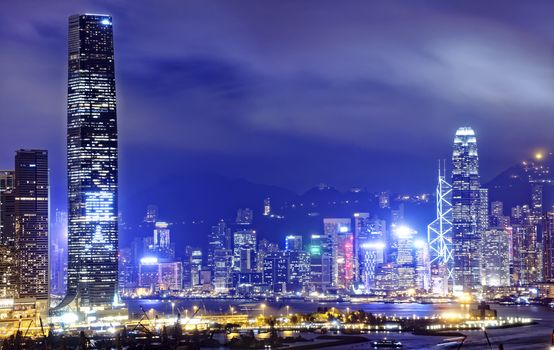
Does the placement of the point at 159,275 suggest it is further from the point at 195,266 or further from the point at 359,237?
the point at 359,237

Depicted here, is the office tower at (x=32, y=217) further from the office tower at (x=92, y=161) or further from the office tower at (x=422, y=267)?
the office tower at (x=422, y=267)

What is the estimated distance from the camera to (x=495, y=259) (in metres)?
113

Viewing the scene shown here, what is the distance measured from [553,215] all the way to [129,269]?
47905mm

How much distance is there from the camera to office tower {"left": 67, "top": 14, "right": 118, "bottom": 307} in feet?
238

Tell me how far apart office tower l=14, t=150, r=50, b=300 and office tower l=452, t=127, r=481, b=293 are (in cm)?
4413

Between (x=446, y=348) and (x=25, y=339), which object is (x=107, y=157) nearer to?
(x=25, y=339)

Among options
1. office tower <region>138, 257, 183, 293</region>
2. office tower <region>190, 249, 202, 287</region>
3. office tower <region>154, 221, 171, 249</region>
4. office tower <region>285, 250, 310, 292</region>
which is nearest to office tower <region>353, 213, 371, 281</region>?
office tower <region>285, 250, 310, 292</region>

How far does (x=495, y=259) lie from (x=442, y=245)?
5.75 meters

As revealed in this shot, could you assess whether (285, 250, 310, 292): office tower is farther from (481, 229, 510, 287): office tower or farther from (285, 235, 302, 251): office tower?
(481, 229, 510, 287): office tower

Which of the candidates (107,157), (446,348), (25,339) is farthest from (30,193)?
(446,348)

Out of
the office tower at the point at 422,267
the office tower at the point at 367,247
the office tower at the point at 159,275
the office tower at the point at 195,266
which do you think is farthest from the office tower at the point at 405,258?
the office tower at the point at 159,275

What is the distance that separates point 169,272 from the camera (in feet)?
418

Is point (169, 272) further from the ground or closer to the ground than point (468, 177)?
closer to the ground

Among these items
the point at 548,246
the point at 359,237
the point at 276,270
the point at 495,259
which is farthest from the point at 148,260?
the point at 548,246
